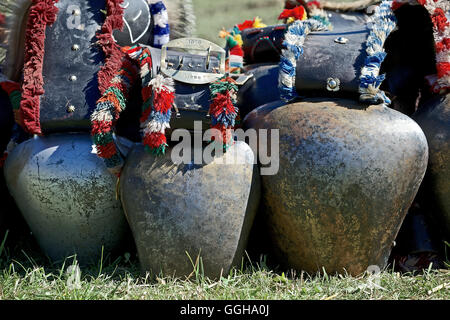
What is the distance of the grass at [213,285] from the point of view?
5.82 ft

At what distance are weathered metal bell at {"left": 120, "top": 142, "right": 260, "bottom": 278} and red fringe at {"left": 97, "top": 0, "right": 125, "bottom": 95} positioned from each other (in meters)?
0.40

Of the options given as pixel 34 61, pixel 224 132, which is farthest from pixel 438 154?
pixel 34 61

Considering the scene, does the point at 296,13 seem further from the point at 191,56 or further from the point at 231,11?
the point at 231,11

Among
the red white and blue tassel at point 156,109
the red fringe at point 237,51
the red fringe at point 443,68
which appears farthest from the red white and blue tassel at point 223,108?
the red fringe at point 443,68

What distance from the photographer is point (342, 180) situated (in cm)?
182

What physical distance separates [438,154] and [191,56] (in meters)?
1.05

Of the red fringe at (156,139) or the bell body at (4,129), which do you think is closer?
the red fringe at (156,139)

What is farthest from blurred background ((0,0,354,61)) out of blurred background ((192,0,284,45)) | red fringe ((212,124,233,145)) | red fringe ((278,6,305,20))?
red fringe ((212,124,233,145))

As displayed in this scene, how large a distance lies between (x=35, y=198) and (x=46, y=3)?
2.75 feet

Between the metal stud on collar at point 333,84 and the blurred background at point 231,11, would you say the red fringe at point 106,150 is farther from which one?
the blurred background at point 231,11

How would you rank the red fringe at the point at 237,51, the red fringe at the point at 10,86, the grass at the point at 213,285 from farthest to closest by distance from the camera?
the red fringe at the point at 237,51
the red fringe at the point at 10,86
the grass at the point at 213,285

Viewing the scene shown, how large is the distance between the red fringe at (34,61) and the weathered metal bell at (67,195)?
11cm

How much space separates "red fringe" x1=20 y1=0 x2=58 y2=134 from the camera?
6.77ft

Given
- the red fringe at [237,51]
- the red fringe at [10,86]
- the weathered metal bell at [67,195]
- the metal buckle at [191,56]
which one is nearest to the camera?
the metal buckle at [191,56]
